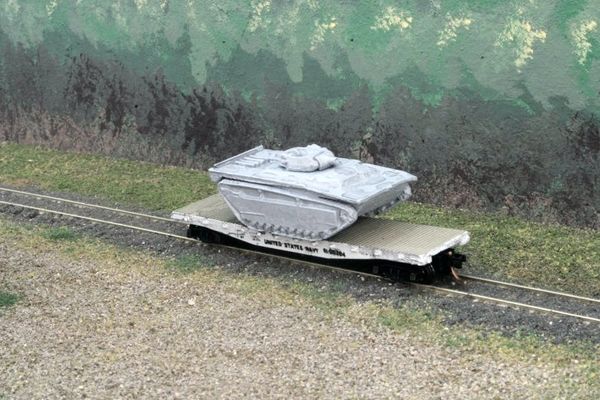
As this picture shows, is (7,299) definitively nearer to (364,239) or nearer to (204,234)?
(204,234)

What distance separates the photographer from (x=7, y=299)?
15391mm

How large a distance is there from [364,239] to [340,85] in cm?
653

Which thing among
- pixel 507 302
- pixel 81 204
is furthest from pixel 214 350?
pixel 81 204

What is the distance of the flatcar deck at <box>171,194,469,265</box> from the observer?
15.6 meters

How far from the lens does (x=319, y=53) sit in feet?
71.9

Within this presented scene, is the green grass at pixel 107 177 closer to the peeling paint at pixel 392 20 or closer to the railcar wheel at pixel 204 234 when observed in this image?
the railcar wheel at pixel 204 234

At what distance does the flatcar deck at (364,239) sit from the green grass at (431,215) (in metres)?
1.48

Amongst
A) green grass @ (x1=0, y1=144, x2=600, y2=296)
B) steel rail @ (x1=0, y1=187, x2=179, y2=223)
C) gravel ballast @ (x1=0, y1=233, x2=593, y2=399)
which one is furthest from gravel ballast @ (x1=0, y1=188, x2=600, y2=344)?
green grass @ (x1=0, y1=144, x2=600, y2=296)

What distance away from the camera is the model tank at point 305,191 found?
15.8 m

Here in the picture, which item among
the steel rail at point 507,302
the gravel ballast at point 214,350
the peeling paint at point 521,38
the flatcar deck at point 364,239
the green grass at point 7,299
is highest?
the peeling paint at point 521,38

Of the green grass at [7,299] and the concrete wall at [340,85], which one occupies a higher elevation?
the concrete wall at [340,85]

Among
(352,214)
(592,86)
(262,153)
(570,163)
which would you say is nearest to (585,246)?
(570,163)

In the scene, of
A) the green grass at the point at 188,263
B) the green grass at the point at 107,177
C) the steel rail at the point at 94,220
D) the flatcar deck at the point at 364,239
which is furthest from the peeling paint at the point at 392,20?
the green grass at the point at 188,263

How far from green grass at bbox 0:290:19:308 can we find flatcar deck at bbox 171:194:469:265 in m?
3.78
